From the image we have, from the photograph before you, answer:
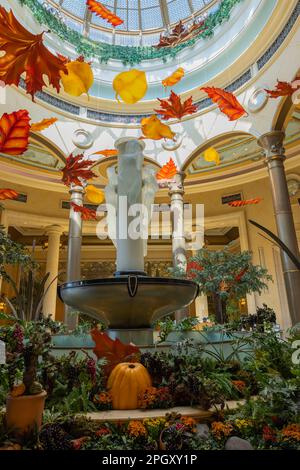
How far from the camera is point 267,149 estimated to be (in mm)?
8047

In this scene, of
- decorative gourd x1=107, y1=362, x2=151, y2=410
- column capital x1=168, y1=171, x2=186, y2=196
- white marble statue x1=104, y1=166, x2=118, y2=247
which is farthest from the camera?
column capital x1=168, y1=171, x2=186, y2=196

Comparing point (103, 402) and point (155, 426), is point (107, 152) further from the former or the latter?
point (155, 426)

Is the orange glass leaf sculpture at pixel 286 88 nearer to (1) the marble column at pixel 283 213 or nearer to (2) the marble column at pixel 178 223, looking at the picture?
(1) the marble column at pixel 283 213

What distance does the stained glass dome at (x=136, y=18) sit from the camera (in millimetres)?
12688

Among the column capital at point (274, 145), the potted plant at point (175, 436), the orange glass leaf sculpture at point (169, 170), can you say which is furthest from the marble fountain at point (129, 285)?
the orange glass leaf sculpture at point (169, 170)

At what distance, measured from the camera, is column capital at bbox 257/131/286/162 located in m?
7.86

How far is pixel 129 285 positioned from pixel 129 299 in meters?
0.22

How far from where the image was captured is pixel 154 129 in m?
10.2

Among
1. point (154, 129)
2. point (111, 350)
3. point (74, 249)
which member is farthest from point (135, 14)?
point (111, 350)

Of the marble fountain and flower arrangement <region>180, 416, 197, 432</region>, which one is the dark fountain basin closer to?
the marble fountain

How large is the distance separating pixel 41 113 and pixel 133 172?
6904 millimetres

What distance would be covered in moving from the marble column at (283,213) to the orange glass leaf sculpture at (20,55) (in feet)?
18.2

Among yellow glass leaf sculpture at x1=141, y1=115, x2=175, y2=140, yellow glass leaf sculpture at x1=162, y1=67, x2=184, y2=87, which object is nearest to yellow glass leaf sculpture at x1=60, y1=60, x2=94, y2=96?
yellow glass leaf sculpture at x1=141, y1=115, x2=175, y2=140
